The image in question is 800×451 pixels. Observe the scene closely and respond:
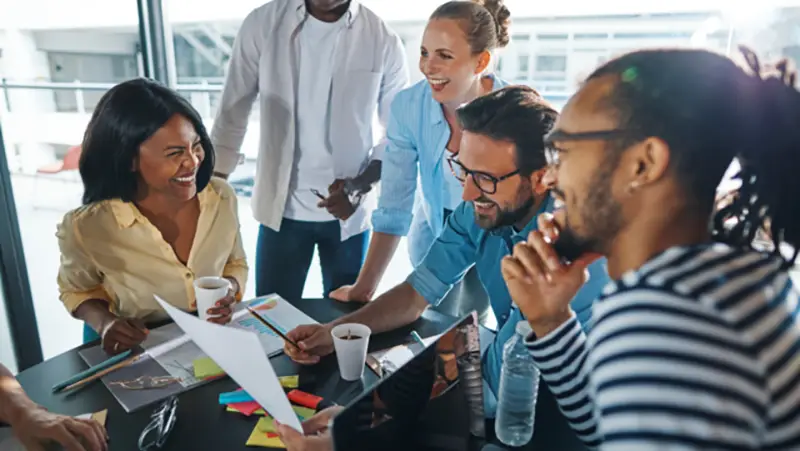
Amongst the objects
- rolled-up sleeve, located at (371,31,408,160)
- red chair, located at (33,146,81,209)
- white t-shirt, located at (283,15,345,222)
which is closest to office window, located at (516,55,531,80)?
rolled-up sleeve, located at (371,31,408,160)

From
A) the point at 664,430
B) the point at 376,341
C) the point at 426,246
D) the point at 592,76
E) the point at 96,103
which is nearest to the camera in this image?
the point at 664,430

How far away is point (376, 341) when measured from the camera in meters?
1.27

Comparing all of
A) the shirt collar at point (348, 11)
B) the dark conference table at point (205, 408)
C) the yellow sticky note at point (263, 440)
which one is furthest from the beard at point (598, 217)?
the shirt collar at point (348, 11)

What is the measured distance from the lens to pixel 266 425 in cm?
95

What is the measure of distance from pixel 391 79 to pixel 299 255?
2.50 feet

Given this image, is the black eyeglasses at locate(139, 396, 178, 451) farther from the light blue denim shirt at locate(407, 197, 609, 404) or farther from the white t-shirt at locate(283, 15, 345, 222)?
the white t-shirt at locate(283, 15, 345, 222)

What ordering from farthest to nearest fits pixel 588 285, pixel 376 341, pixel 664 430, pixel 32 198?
Result: pixel 32 198
pixel 376 341
pixel 588 285
pixel 664 430

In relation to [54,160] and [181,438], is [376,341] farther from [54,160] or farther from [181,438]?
[54,160]

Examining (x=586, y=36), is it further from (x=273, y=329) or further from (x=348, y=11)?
(x=273, y=329)

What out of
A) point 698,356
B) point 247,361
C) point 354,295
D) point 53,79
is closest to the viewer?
point 698,356

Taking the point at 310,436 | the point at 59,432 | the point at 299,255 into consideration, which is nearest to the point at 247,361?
the point at 310,436

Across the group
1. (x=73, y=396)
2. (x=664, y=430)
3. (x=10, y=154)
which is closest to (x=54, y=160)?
(x=10, y=154)

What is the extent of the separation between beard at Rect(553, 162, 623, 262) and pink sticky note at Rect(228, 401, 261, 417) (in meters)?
0.63

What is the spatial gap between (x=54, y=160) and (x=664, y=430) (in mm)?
3339
